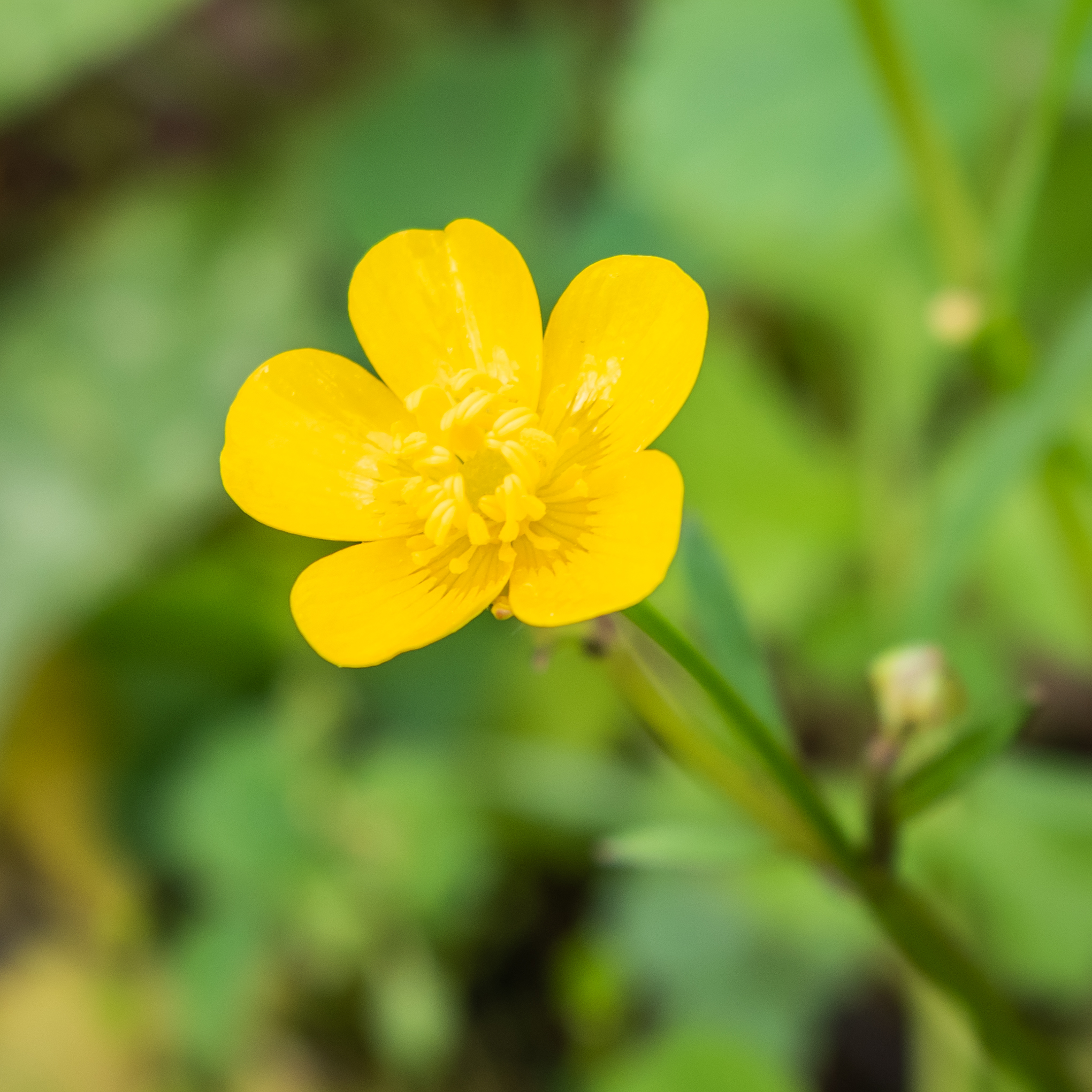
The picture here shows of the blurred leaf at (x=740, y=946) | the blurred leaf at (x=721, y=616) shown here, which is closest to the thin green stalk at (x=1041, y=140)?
the blurred leaf at (x=721, y=616)

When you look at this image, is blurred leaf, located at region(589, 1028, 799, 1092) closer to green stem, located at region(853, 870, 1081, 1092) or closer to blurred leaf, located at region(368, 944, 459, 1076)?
blurred leaf, located at region(368, 944, 459, 1076)

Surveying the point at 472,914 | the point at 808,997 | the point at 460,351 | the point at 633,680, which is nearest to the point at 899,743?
the point at 633,680

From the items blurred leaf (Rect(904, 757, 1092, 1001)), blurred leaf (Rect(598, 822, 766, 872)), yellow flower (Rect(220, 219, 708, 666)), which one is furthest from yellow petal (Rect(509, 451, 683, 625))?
blurred leaf (Rect(904, 757, 1092, 1001))

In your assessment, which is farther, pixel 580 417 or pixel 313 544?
pixel 313 544

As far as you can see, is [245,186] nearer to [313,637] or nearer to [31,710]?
[31,710]

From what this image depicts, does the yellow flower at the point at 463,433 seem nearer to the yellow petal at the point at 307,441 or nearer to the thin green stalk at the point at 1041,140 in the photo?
the yellow petal at the point at 307,441

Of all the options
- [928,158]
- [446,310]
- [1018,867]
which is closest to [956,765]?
[446,310]
